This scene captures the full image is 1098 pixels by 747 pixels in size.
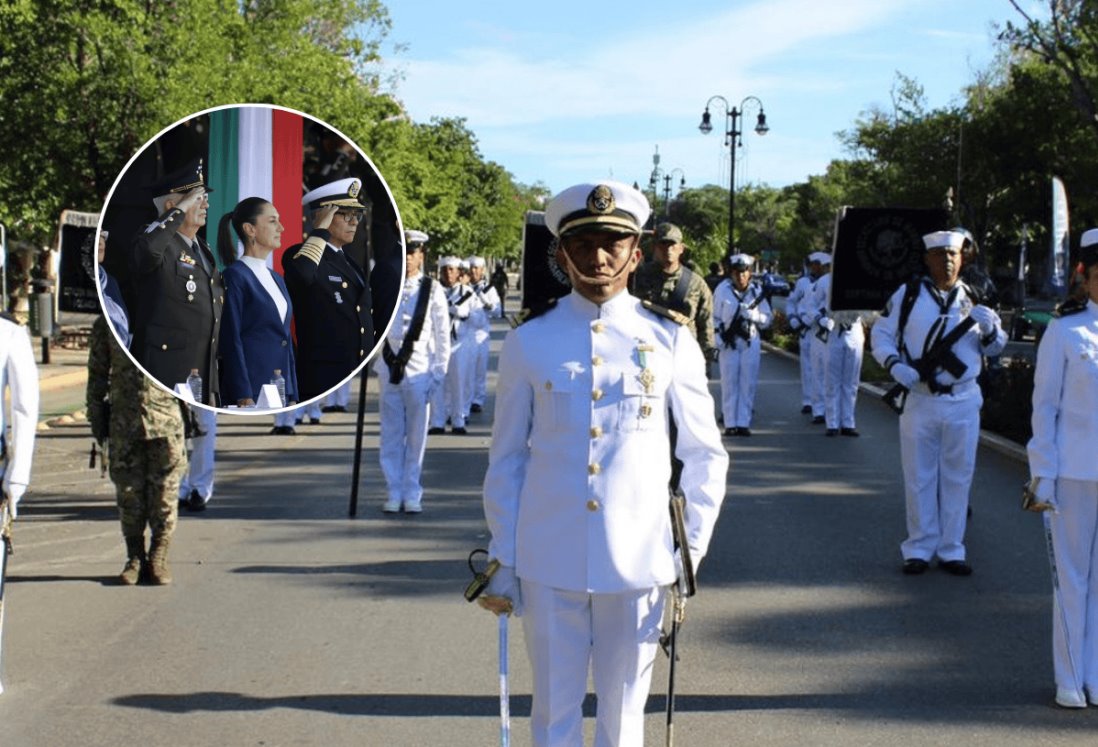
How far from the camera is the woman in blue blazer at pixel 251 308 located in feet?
17.0

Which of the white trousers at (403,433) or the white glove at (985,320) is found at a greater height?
the white glove at (985,320)

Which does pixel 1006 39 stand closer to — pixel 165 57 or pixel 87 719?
pixel 165 57

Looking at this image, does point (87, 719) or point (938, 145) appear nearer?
point (87, 719)

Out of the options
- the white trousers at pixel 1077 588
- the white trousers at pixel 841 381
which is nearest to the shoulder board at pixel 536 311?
the white trousers at pixel 1077 588

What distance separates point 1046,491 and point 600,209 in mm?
3194

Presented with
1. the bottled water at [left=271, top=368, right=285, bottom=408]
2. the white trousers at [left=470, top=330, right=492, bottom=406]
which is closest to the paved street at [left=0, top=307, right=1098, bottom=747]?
the bottled water at [left=271, top=368, right=285, bottom=408]

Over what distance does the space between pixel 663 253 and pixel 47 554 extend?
4572mm

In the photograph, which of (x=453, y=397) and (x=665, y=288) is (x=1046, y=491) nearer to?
(x=665, y=288)

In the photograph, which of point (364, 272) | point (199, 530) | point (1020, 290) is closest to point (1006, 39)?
point (1020, 290)

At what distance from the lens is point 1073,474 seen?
22.5 feet

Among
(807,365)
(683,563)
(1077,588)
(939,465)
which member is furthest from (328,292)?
(807,365)

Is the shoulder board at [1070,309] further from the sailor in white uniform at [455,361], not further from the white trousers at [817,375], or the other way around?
the white trousers at [817,375]

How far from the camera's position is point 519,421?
4762mm

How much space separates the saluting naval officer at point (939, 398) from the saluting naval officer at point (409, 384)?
3964 millimetres
